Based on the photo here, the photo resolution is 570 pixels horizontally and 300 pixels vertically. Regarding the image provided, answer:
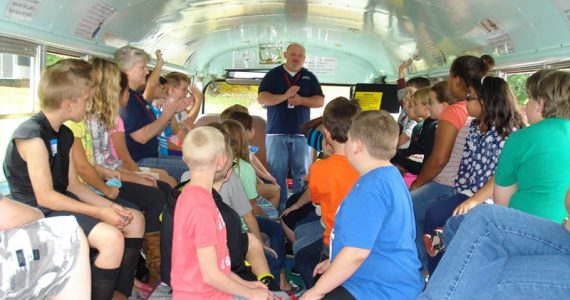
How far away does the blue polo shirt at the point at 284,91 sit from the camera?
658 cm

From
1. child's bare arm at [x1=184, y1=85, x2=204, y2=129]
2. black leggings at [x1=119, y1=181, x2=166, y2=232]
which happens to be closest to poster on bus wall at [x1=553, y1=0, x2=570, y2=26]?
black leggings at [x1=119, y1=181, x2=166, y2=232]

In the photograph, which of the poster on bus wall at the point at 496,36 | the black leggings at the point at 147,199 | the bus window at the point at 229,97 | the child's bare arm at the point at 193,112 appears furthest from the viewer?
the bus window at the point at 229,97

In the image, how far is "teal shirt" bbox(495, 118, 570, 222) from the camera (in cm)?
304

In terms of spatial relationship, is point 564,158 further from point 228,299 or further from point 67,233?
point 67,233

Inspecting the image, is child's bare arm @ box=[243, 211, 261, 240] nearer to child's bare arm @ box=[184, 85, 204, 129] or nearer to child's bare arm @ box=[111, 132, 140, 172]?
child's bare arm @ box=[111, 132, 140, 172]

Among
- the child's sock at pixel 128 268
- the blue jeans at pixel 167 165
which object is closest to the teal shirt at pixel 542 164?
the child's sock at pixel 128 268

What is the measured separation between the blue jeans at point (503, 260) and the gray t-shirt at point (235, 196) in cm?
157

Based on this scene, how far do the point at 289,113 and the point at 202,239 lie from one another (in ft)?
13.6

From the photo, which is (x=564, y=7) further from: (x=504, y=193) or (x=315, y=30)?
(x=315, y=30)

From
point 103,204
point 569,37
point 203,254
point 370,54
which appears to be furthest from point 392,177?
point 370,54

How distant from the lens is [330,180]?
355cm

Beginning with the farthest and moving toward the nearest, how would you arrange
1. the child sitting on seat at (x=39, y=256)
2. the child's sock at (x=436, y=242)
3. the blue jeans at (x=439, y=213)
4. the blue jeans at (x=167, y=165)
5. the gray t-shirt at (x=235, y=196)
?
1. the blue jeans at (x=167, y=165)
2. the blue jeans at (x=439, y=213)
3. the gray t-shirt at (x=235, y=196)
4. the child's sock at (x=436, y=242)
5. the child sitting on seat at (x=39, y=256)

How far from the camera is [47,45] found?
4797mm

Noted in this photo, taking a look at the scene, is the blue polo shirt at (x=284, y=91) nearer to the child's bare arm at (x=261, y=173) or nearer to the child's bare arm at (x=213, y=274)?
the child's bare arm at (x=261, y=173)
